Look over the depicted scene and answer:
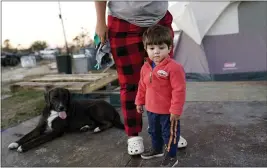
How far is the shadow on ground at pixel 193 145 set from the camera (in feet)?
7.10

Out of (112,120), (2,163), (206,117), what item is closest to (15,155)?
(2,163)

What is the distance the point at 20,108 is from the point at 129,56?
3.27 metres

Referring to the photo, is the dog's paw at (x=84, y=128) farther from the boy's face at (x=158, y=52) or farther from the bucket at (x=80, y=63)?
the bucket at (x=80, y=63)

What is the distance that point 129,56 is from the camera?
2.20 m

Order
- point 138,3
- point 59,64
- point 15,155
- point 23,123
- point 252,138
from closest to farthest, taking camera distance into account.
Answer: point 138,3, point 252,138, point 15,155, point 23,123, point 59,64

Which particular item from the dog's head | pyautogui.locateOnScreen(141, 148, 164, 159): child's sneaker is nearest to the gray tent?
the dog's head

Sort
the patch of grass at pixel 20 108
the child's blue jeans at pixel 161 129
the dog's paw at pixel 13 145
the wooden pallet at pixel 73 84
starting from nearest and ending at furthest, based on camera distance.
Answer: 1. the child's blue jeans at pixel 161 129
2. the dog's paw at pixel 13 145
3. the wooden pallet at pixel 73 84
4. the patch of grass at pixel 20 108

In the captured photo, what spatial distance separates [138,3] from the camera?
6.84 feet

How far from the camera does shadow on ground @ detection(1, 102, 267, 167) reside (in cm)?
216

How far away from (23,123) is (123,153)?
197 centimetres

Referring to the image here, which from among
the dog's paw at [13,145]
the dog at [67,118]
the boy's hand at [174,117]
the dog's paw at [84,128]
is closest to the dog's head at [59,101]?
the dog at [67,118]

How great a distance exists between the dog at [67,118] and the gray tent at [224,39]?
11.4 feet

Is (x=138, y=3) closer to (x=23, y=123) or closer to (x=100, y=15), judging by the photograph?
(x=100, y=15)

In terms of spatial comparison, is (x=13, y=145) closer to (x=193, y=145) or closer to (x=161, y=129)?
(x=161, y=129)
